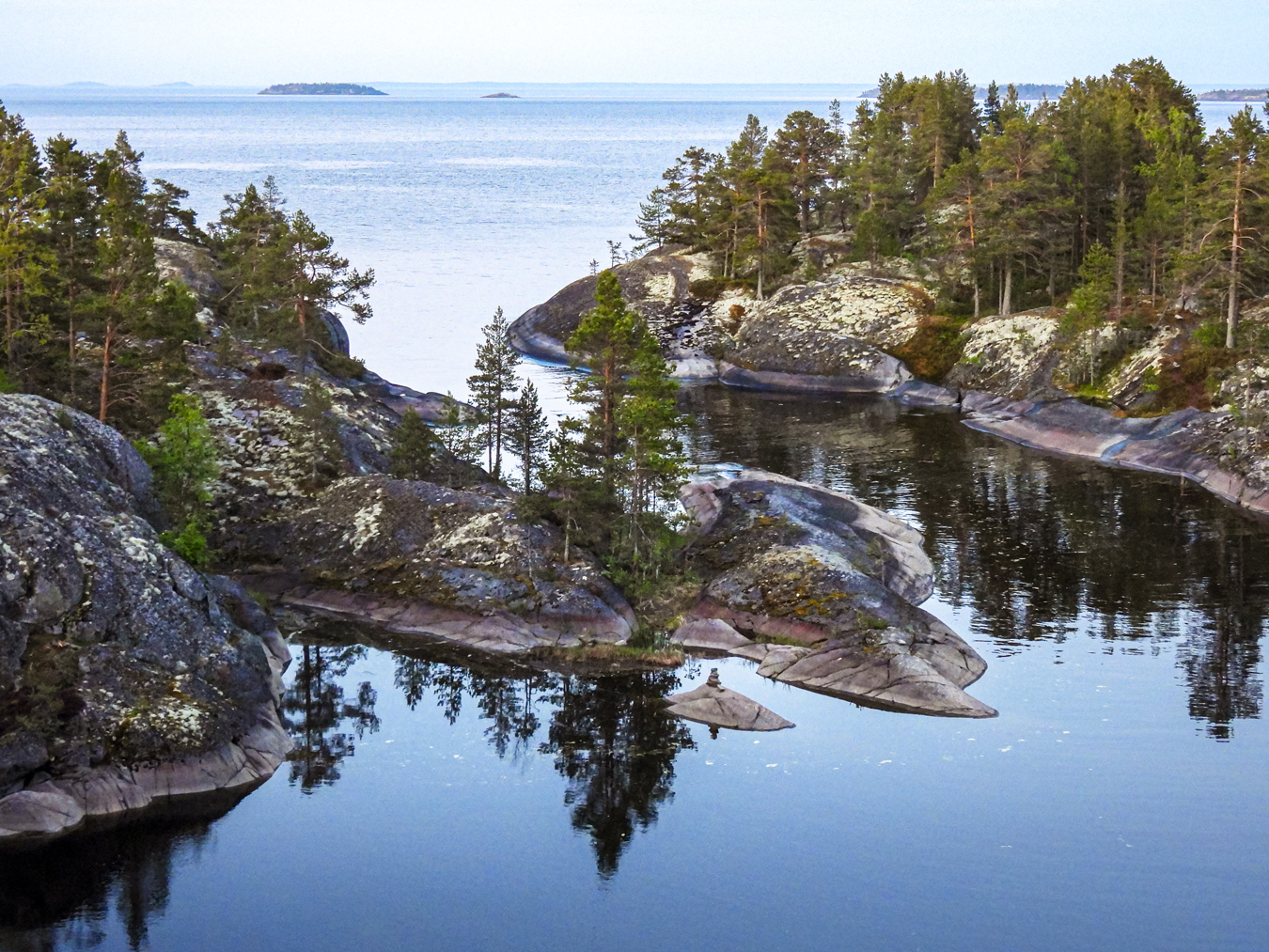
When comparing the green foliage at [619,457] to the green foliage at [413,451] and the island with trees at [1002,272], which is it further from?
the island with trees at [1002,272]

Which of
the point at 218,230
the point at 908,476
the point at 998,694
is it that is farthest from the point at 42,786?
the point at 218,230

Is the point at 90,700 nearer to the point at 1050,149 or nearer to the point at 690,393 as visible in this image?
the point at 690,393

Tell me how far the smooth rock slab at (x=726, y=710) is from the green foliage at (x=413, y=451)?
22.8 metres

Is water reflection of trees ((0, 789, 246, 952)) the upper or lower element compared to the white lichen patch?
lower

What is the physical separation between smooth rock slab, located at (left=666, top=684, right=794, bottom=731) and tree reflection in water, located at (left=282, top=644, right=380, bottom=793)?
11.5 metres

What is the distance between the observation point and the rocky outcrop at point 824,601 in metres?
52.3

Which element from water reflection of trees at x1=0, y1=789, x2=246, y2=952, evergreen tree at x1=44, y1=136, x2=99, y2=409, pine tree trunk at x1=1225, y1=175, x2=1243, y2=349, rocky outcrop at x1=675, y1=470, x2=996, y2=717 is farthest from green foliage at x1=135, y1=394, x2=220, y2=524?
pine tree trunk at x1=1225, y1=175, x2=1243, y2=349

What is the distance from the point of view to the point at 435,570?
60.2 m

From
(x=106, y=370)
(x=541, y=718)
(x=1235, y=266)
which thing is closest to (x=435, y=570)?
(x=541, y=718)

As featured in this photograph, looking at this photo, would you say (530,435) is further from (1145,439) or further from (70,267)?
(1145,439)

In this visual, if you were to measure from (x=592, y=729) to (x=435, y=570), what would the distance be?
13.0 m

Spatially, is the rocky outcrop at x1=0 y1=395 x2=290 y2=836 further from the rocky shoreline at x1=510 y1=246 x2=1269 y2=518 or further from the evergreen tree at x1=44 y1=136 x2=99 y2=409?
the rocky shoreline at x1=510 y1=246 x2=1269 y2=518

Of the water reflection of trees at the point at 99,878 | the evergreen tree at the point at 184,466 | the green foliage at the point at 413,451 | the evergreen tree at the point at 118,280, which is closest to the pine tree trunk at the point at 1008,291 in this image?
the green foliage at the point at 413,451

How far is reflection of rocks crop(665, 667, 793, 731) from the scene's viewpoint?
4969cm
